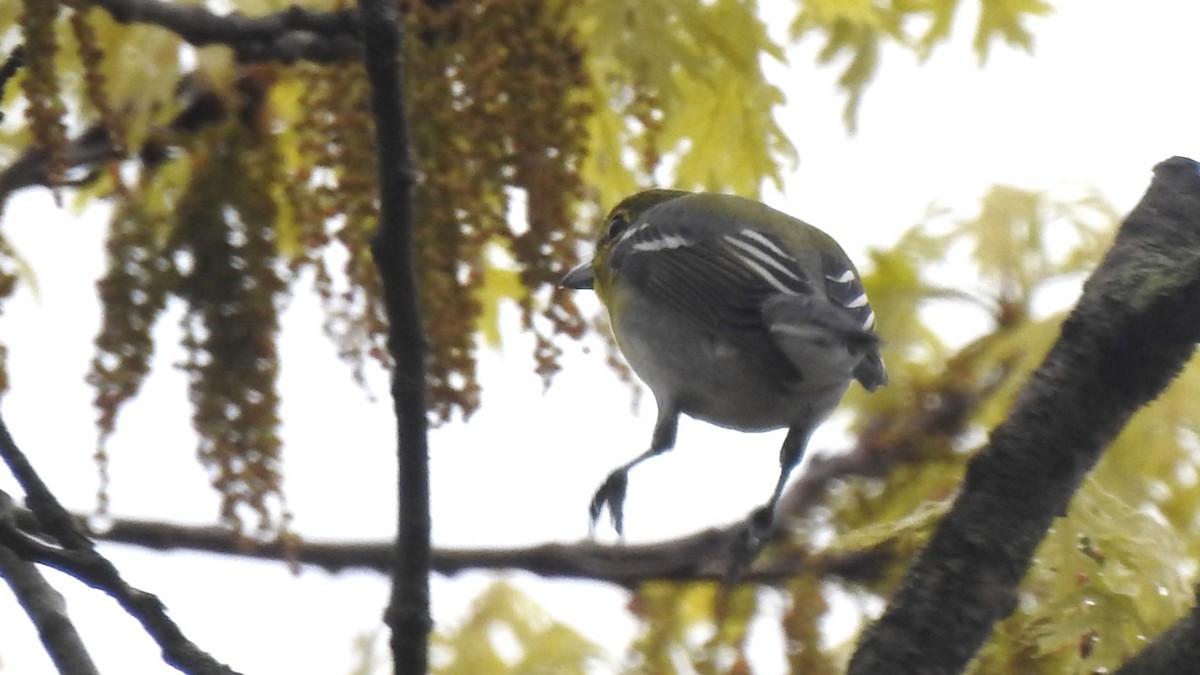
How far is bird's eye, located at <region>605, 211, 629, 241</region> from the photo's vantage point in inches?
Result: 130

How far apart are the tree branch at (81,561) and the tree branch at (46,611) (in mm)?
45

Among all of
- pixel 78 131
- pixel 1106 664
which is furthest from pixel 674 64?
pixel 1106 664

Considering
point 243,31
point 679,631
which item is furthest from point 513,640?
point 243,31

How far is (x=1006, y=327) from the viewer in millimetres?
3490

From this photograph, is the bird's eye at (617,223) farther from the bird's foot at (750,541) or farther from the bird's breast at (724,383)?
the bird's foot at (750,541)

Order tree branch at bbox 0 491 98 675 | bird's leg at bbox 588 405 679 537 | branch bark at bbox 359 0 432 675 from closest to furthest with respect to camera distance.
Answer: branch bark at bbox 359 0 432 675, tree branch at bbox 0 491 98 675, bird's leg at bbox 588 405 679 537

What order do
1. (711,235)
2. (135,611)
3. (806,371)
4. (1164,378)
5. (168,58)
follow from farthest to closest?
(711,235)
(168,58)
(806,371)
(1164,378)
(135,611)

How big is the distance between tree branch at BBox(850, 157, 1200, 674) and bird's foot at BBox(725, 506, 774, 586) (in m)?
0.57

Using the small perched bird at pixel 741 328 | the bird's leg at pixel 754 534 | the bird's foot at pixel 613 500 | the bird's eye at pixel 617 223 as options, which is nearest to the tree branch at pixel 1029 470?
the small perched bird at pixel 741 328

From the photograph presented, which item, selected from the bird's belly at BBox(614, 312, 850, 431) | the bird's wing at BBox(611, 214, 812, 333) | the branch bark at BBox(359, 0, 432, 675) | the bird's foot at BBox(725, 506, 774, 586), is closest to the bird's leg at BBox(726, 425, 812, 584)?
the bird's foot at BBox(725, 506, 774, 586)

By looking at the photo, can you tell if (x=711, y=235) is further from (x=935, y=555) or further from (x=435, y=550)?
(x=935, y=555)

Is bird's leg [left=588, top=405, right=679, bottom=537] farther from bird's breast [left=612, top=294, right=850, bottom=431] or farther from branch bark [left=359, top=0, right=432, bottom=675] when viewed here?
branch bark [left=359, top=0, right=432, bottom=675]

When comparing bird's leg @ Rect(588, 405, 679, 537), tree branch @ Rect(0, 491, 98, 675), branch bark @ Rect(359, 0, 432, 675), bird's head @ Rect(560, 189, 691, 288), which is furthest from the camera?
bird's head @ Rect(560, 189, 691, 288)

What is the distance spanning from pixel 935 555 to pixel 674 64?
3.79 ft
